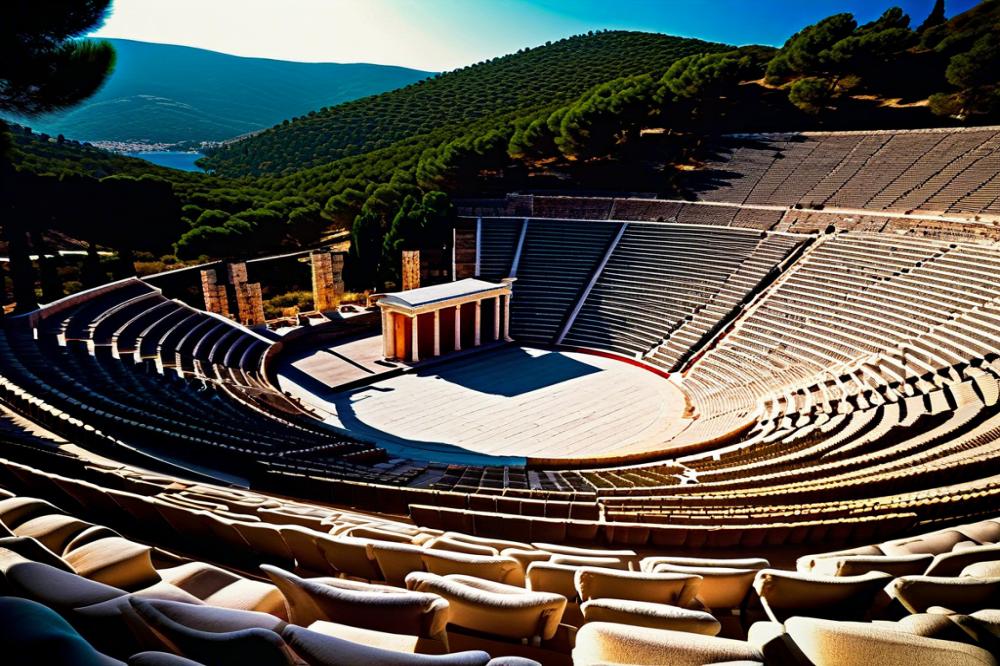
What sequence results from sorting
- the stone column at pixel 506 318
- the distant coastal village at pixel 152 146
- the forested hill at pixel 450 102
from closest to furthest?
the stone column at pixel 506 318, the forested hill at pixel 450 102, the distant coastal village at pixel 152 146

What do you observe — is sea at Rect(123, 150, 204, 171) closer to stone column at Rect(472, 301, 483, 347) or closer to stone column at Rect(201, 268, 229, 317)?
stone column at Rect(201, 268, 229, 317)

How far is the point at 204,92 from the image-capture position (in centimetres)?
14488

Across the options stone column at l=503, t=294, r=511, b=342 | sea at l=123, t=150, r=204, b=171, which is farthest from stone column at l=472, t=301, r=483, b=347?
sea at l=123, t=150, r=204, b=171

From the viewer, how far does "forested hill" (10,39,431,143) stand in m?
111

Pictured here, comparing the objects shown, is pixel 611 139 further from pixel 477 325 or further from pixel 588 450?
pixel 588 450

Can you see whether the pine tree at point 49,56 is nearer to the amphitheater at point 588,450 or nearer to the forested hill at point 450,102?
the amphitheater at point 588,450

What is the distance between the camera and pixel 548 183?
37.5 m

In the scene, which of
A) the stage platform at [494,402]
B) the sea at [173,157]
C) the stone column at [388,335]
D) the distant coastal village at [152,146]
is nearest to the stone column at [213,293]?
the stage platform at [494,402]

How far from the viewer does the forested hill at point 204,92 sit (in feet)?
364

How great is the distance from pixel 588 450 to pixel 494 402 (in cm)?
453

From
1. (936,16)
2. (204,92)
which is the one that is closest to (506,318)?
(936,16)

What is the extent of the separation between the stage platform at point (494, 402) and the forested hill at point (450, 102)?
42.5 meters

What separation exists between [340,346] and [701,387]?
48.6ft

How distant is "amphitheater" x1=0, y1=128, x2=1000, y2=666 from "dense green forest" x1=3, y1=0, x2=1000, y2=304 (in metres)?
3.96
